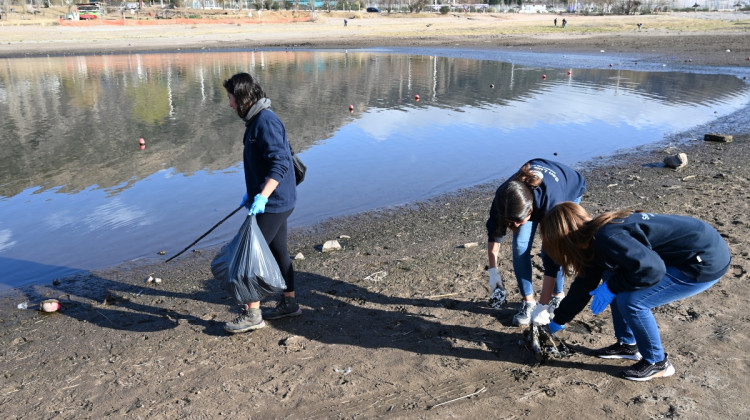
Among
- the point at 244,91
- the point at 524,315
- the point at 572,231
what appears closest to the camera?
the point at 572,231

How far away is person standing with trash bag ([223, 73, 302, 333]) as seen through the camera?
13.5 feet

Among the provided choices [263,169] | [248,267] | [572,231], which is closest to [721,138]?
[572,231]

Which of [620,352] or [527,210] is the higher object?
[527,210]

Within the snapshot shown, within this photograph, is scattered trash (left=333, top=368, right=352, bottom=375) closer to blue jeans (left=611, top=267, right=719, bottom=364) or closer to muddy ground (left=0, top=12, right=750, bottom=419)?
muddy ground (left=0, top=12, right=750, bottom=419)

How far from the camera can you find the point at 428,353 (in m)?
4.15

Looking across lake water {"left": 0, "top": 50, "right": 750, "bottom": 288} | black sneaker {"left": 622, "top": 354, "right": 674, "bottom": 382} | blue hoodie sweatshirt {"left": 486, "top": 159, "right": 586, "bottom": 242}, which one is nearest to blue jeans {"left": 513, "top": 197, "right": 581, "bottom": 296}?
blue hoodie sweatshirt {"left": 486, "top": 159, "right": 586, "bottom": 242}

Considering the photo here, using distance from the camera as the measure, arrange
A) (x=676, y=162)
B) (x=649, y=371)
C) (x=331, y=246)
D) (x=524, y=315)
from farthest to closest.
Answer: (x=676, y=162), (x=331, y=246), (x=524, y=315), (x=649, y=371)

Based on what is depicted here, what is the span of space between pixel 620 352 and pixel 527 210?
49.4 inches

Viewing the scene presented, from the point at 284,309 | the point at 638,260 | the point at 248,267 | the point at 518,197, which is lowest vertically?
the point at 284,309

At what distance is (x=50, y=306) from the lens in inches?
201

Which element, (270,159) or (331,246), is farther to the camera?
(331,246)

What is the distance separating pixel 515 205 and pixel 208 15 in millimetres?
72342

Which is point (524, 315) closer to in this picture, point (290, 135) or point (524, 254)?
point (524, 254)

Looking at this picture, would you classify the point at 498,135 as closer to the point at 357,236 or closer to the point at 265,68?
the point at 357,236
